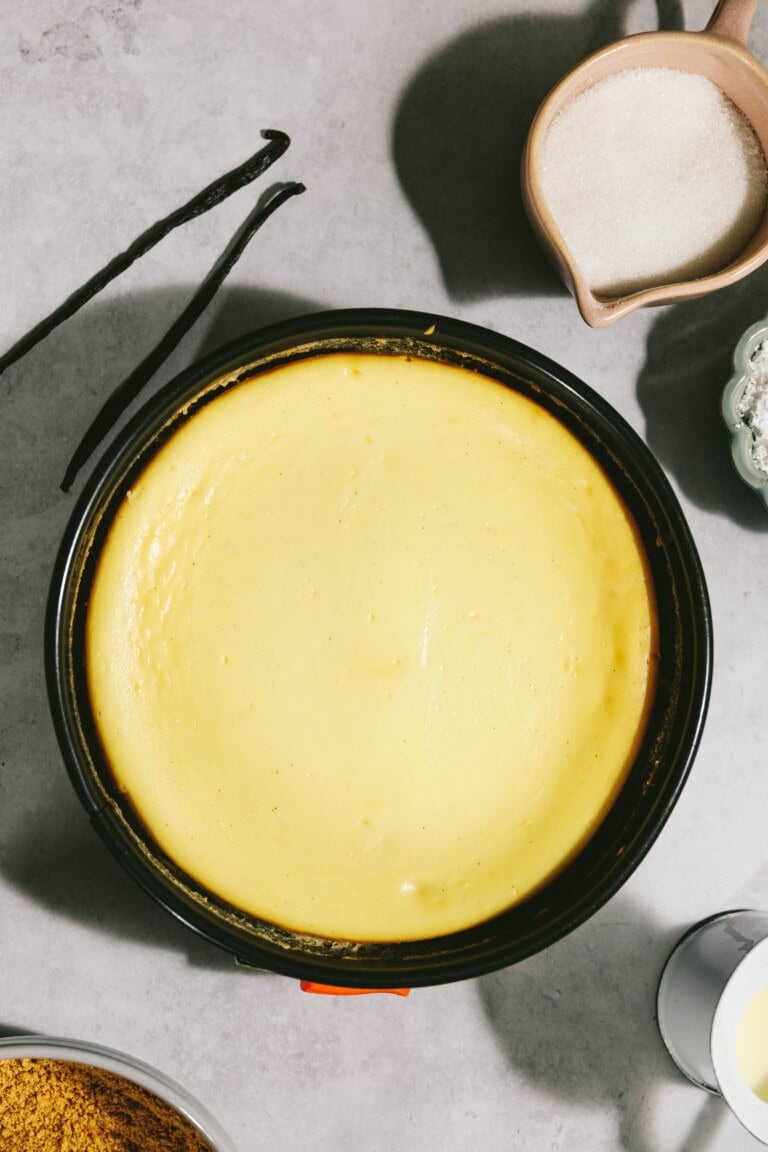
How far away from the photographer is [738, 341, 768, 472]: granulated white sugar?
844 millimetres

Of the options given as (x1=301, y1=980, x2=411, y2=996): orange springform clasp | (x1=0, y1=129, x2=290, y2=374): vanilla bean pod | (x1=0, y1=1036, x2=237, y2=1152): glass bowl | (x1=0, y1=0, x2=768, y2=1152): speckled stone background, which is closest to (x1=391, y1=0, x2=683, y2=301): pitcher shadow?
(x1=0, y1=0, x2=768, y2=1152): speckled stone background

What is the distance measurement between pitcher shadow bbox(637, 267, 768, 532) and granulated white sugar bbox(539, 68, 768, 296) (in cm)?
7

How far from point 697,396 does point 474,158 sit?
12.1 inches

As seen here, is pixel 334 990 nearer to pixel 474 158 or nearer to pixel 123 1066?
pixel 123 1066

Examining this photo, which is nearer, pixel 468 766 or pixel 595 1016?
pixel 468 766

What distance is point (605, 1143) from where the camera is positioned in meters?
0.93

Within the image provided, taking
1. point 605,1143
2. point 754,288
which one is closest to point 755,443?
point 754,288

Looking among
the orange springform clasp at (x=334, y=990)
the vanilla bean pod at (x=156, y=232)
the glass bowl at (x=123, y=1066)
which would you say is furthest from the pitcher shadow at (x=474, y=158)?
the glass bowl at (x=123, y=1066)

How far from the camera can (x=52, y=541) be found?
84 cm

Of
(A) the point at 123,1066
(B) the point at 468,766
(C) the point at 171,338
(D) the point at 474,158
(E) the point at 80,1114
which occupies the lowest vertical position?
(E) the point at 80,1114

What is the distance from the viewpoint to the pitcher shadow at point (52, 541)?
84cm

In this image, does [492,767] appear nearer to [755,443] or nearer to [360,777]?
[360,777]

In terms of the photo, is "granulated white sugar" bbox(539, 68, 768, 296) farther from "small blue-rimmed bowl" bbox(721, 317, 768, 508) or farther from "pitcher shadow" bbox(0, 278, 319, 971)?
"pitcher shadow" bbox(0, 278, 319, 971)

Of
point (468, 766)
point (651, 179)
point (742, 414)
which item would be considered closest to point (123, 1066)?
point (468, 766)
